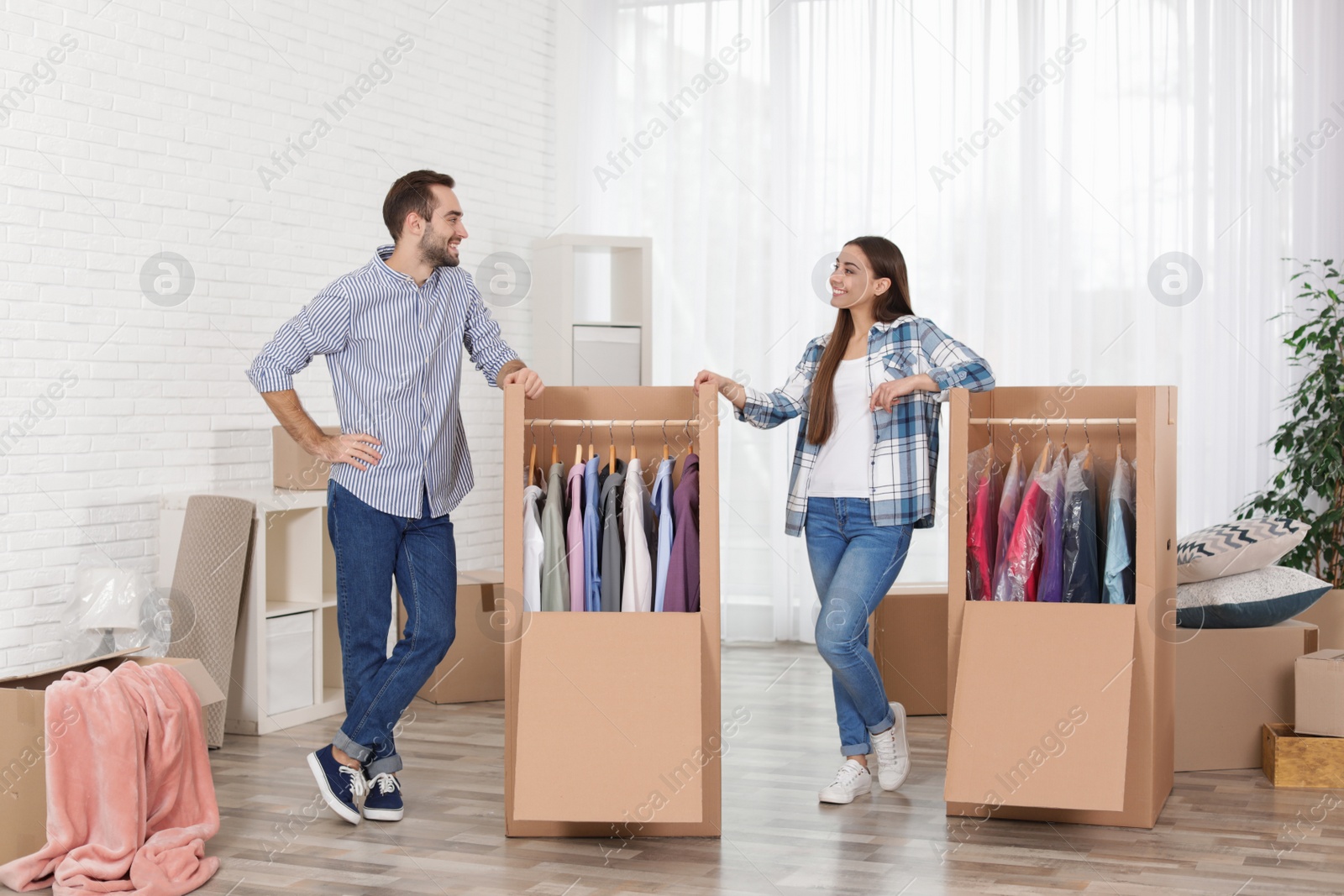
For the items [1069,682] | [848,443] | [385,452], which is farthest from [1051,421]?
[385,452]

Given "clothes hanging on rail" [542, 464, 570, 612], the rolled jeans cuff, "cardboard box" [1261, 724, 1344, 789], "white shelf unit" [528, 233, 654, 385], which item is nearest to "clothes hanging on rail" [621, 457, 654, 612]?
"clothes hanging on rail" [542, 464, 570, 612]

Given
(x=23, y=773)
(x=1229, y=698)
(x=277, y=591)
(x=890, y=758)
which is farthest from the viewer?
(x=277, y=591)

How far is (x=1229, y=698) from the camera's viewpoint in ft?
11.9

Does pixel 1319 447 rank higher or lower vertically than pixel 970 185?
lower

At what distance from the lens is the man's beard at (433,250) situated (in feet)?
10.3

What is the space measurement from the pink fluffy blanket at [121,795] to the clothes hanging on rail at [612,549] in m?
1.05

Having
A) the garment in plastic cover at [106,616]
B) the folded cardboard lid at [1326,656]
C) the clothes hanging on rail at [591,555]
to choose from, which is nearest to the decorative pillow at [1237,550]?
the folded cardboard lid at [1326,656]

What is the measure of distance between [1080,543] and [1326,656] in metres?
0.91

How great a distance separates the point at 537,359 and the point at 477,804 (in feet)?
9.50

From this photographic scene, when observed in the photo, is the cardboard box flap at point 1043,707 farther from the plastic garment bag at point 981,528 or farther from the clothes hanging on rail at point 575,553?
the clothes hanging on rail at point 575,553

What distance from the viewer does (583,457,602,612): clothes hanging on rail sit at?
10.2ft

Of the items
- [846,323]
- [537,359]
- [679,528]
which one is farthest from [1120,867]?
[537,359]

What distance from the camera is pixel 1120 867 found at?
2.79m

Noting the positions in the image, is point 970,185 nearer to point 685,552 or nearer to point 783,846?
point 685,552
